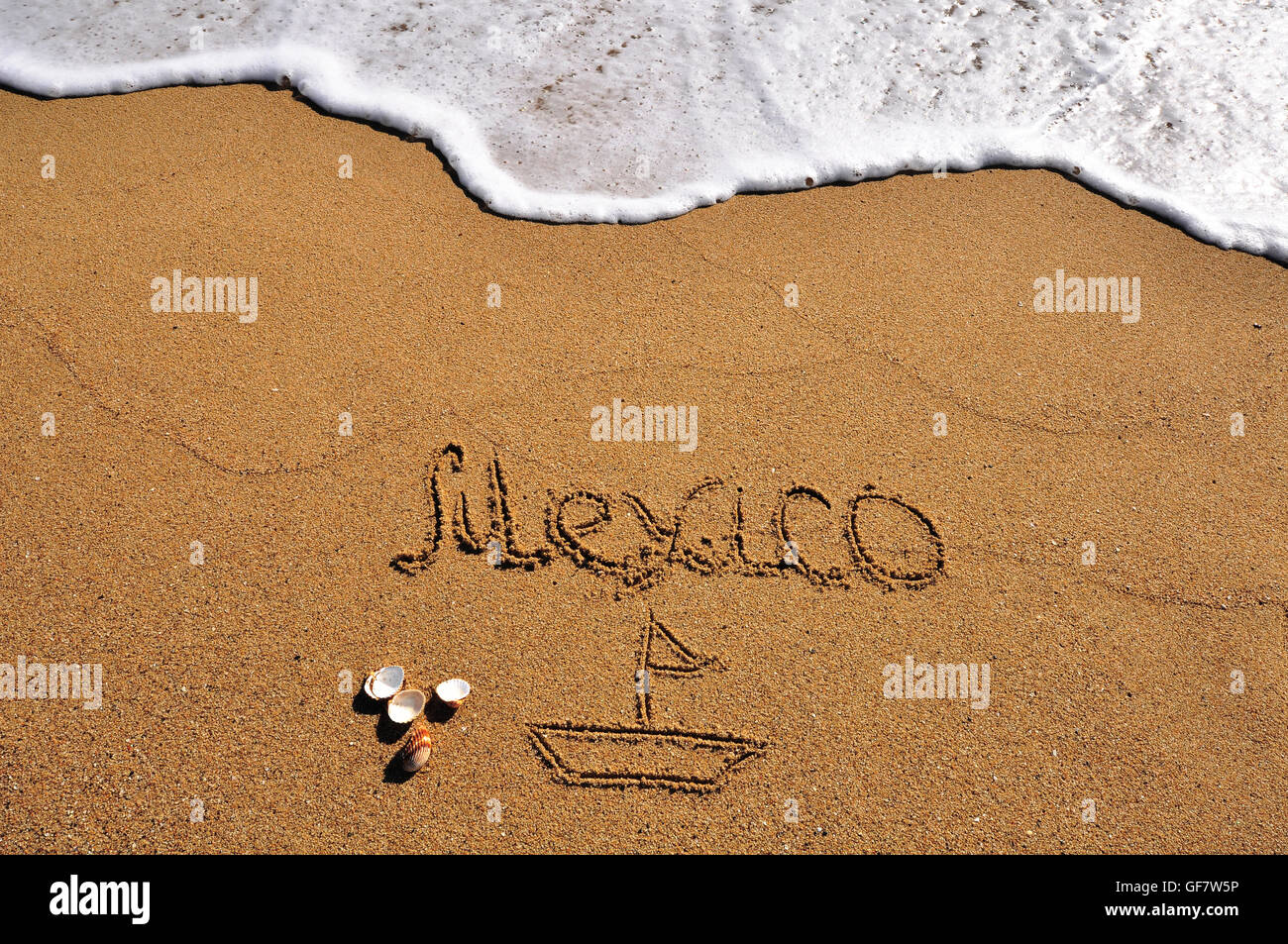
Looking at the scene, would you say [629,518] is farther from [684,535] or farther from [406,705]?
[406,705]

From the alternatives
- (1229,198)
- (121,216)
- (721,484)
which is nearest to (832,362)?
(721,484)

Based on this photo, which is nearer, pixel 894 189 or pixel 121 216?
pixel 121 216

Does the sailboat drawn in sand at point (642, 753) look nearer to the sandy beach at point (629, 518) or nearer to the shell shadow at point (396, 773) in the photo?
the sandy beach at point (629, 518)

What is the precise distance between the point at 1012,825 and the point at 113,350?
465 centimetres

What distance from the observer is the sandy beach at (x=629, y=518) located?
295 cm

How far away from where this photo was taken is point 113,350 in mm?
4023

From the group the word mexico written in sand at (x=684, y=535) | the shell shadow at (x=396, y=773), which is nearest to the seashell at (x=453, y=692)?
the shell shadow at (x=396, y=773)

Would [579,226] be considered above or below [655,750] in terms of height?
above

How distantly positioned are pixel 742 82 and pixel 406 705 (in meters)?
4.94

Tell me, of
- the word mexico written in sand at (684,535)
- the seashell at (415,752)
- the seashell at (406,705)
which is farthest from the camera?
the word mexico written in sand at (684,535)

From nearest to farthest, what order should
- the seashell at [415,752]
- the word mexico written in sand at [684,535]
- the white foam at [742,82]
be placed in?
the seashell at [415,752], the word mexico written in sand at [684,535], the white foam at [742,82]

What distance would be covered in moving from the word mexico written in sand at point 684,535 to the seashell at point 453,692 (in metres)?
0.55

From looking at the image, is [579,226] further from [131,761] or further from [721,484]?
[131,761]
